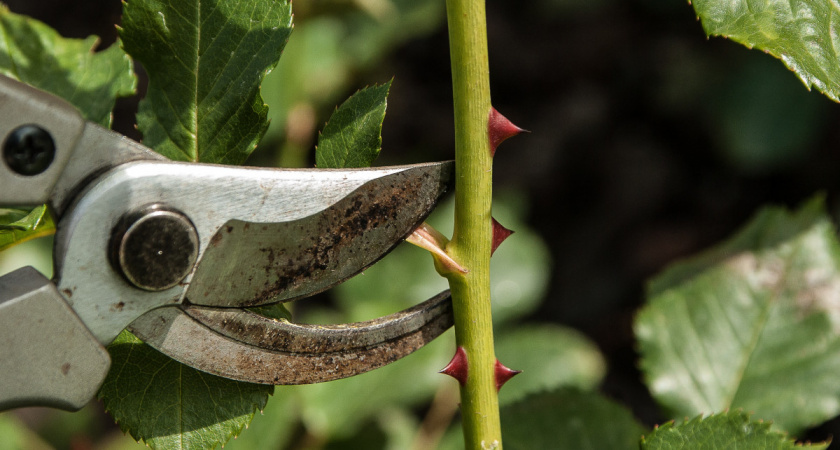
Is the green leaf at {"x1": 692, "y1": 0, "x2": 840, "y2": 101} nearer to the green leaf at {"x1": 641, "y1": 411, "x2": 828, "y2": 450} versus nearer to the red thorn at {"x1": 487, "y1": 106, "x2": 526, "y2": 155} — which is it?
the red thorn at {"x1": 487, "y1": 106, "x2": 526, "y2": 155}

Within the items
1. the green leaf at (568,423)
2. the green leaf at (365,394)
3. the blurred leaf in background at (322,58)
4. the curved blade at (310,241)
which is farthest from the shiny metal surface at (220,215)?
the blurred leaf in background at (322,58)

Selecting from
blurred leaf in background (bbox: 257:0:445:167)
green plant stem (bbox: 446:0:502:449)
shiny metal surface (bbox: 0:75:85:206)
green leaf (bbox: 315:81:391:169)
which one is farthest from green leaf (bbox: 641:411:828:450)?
blurred leaf in background (bbox: 257:0:445:167)

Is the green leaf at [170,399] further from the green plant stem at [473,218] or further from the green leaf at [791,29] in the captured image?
the green leaf at [791,29]

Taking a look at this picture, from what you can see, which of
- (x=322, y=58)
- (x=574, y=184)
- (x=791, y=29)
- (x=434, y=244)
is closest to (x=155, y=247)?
(x=434, y=244)

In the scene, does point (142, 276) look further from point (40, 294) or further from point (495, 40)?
point (495, 40)

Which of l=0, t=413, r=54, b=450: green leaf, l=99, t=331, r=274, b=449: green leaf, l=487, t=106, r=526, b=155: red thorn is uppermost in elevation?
l=487, t=106, r=526, b=155: red thorn

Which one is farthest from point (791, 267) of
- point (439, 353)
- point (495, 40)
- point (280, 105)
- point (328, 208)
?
point (495, 40)
